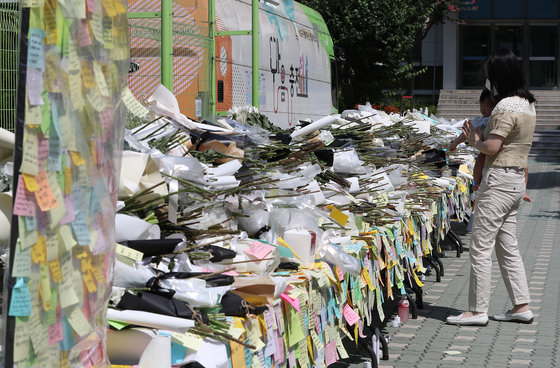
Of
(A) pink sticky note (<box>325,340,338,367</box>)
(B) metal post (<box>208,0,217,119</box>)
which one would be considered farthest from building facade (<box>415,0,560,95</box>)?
(A) pink sticky note (<box>325,340,338,367</box>)

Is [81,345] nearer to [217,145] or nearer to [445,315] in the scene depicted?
[217,145]

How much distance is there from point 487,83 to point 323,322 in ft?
10.2

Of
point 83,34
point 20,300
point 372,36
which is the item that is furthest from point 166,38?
point 372,36

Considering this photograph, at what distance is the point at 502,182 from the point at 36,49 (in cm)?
453

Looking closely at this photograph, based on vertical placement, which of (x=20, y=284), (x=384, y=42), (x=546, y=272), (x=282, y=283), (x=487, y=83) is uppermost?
(x=384, y=42)

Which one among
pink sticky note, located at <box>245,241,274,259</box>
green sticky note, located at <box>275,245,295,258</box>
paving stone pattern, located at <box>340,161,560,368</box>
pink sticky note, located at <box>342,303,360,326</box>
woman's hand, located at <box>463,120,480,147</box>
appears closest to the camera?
pink sticky note, located at <box>245,241,274,259</box>

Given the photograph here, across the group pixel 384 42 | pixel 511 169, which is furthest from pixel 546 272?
pixel 384 42

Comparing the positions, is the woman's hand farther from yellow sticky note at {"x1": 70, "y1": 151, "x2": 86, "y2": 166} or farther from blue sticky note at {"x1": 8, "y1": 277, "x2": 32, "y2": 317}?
blue sticky note at {"x1": 8, "y1": 277, "x2": 32, "y2": 317}

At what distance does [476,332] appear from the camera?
5.69m

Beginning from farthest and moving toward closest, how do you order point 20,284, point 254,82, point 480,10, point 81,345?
point 480,10 → point 254,82 → point 81,345 → point 20,284

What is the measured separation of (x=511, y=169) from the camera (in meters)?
5.59

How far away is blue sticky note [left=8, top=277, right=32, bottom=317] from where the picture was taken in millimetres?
1476

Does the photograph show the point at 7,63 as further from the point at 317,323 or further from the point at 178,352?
the point at 178,352

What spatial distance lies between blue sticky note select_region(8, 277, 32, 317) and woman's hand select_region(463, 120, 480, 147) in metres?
4.55
